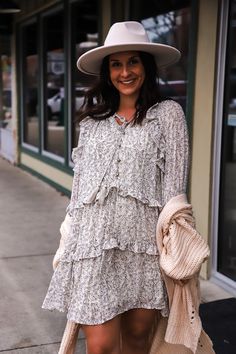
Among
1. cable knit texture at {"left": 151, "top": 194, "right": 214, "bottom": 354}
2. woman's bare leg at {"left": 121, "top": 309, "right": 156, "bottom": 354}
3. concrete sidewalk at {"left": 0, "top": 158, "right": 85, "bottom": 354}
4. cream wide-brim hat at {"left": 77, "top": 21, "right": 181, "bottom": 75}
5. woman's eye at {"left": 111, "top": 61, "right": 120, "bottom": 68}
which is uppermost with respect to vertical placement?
cream wide-brim hat at {"left": 77, "top": 21, "right": 181, "bottom": 75}

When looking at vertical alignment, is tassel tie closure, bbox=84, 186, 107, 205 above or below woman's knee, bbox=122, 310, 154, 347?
above

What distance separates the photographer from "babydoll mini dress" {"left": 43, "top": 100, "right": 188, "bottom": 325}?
2148 millimetres

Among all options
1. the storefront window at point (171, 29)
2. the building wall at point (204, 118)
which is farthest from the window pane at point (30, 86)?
the building wall at point (204, 118)

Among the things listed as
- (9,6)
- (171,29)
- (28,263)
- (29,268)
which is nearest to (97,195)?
(29,268)

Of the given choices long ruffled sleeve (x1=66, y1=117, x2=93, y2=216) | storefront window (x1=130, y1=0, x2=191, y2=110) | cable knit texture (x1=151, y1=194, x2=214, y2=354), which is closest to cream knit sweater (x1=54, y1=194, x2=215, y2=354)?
cable knit texture (x1=151, y1=194, x2=214, y2=354)

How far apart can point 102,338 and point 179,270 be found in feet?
1.35

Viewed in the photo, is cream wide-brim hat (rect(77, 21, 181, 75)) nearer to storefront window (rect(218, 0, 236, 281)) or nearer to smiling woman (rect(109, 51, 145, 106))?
smiling woman (rect(109, 51, 145, 106))

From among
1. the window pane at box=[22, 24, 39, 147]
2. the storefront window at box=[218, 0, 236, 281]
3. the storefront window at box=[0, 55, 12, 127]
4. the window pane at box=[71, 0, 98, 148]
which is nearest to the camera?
the storefront window at box=[218, 0, 236, 281]

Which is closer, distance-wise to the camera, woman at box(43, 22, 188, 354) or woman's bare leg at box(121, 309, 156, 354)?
woman at box(43, 22, 188, 354)

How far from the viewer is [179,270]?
6.89 ft

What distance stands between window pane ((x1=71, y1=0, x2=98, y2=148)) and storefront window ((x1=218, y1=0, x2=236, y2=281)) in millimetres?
2691

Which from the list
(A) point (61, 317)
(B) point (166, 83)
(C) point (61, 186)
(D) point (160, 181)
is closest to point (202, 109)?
(B) point (166, 83)

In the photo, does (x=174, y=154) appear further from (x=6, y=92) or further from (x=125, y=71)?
(x=6, y=92)

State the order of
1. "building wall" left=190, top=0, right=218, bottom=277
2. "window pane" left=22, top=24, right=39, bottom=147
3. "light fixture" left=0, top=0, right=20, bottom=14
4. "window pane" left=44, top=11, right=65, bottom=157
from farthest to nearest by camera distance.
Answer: "window pane" left=22, top=24, right=39, bottom=147, "light fixture" left=0, top=0, right=20, bottom=14, "window pane" left=44, top=11, right=65, bottom=157, "building wall" left=190, top=0, right=218, bottom=277
